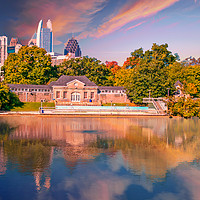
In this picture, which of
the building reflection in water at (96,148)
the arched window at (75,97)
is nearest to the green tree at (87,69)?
the arched window at (75,97)

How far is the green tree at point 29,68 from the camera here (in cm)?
9988

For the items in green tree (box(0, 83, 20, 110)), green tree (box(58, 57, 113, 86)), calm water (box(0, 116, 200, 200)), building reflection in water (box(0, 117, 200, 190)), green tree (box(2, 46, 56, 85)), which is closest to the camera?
calm water (box(0, 116, 200, 200))

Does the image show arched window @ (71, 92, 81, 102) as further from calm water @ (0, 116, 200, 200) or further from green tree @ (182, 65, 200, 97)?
calm water @ (0, 116, 200, 200)

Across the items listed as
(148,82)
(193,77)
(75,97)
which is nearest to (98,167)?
(148,82)

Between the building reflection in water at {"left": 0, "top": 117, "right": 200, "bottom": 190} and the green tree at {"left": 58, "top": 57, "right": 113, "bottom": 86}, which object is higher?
the green tree at {"left": 58, "top": 57, "right": 113, "bottom": 86}

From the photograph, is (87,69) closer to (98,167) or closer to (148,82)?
(148,82)

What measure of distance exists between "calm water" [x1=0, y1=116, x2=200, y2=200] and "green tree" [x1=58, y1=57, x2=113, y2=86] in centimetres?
7056

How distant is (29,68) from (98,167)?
84.1 metres

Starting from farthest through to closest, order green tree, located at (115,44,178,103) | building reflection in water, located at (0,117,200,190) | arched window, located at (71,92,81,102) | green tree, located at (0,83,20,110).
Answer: arched window, located at (71,92,81,102), green tree, located at (115,44,178,103), green tree, located at (0,83,20,110), building reflection in water, located at (0,117,200,190)

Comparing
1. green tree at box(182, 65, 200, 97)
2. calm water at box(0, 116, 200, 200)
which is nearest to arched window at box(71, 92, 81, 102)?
green tree at box(182, 65, 200, 97)

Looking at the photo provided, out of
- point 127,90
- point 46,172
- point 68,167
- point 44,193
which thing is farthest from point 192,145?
point 127,90

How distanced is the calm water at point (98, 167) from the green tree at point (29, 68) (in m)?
64.0

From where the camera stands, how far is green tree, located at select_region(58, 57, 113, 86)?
108188mm

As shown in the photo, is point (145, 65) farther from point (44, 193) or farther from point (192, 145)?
point (44, 193)
